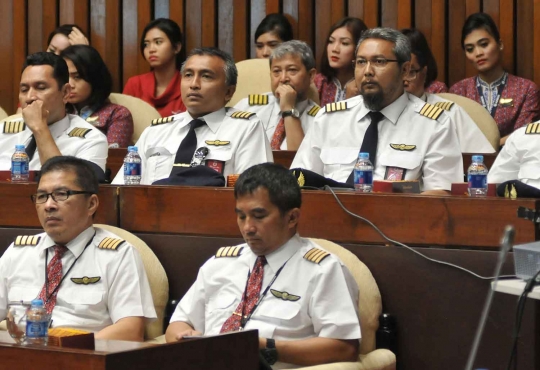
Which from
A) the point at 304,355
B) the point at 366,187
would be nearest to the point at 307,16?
the point at 366,187

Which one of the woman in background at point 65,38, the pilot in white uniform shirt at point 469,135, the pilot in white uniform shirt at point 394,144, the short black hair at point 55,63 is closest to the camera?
→ the pilot in white uniform shirt at point 394,144

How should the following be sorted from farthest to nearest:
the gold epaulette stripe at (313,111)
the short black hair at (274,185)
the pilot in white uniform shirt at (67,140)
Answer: the gold epaulette stripe at (313,111)
the pilot in white uniform shirt at (67,140)
the short black hair at (274,185)

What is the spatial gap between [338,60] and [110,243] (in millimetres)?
2576

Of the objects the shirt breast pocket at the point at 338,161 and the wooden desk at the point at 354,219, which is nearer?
the wooden desk at the point at 354,219

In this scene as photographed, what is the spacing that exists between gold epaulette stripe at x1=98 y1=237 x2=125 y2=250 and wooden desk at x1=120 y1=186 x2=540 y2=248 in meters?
0.28

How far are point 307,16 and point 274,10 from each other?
0.21 meters

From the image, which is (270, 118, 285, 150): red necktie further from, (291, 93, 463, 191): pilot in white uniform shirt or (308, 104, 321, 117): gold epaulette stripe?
(291, 93, 463, 191): pilot in white uniform shirt

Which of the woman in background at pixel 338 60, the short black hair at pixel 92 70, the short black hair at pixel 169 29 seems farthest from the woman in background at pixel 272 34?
the short black hair at pixel 92 70

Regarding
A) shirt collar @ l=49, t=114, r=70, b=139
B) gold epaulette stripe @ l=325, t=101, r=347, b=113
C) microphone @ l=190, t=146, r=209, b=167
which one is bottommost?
microphone @ l=190, t=146, r=209, b=167

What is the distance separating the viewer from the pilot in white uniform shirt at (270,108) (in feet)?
16.7

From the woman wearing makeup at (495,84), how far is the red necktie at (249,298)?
2.73 metres

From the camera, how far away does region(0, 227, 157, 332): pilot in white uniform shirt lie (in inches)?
126

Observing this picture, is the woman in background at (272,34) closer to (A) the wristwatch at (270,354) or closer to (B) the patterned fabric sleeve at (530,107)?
(B) the patterned fabric sleeve at (530,107)

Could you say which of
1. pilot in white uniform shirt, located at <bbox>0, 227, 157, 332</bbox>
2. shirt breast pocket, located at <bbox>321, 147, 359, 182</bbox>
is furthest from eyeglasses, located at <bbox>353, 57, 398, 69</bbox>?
pilot in white uniform shirt, located at <bbox>0, 227, 157, 332</bbox>
